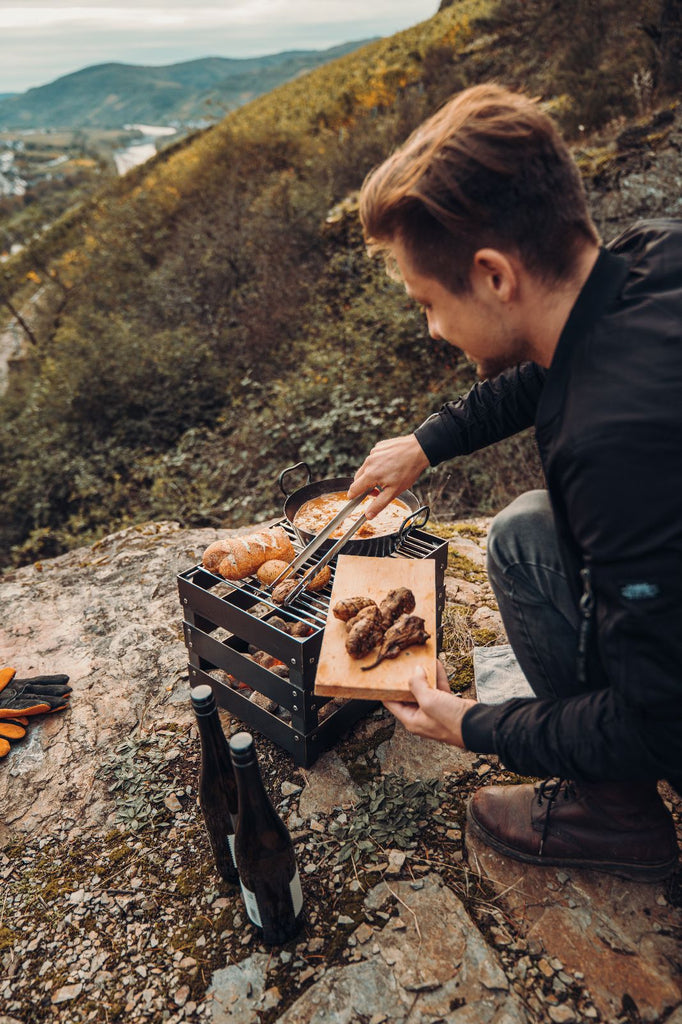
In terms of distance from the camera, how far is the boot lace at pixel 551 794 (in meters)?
2.09

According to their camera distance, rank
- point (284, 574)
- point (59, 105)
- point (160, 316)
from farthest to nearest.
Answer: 1. point (59, 105)
2. point (160, 316)
3. point (284, 574)

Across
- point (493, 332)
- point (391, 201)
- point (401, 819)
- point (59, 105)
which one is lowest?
point (401, 819)

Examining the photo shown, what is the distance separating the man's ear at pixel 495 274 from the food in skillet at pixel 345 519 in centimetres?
124

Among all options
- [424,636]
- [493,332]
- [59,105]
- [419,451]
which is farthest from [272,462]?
[59,105]

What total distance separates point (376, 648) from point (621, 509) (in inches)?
41.1

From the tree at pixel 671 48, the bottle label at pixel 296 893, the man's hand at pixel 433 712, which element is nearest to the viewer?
the man's hand at pixel 433 712

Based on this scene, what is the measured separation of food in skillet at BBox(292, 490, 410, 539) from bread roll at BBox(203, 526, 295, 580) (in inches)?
5.3

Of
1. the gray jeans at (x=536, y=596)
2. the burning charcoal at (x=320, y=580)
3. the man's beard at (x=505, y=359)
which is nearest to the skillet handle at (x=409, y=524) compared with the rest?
the burning charcoal at (x=320, y=580)

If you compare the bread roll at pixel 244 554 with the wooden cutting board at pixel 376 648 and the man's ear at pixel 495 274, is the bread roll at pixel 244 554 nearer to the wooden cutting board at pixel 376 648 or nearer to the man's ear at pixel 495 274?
the wooden cutting board at pixel 376 648

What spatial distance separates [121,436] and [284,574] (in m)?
6.02

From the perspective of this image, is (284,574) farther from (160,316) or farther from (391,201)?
(160,316)

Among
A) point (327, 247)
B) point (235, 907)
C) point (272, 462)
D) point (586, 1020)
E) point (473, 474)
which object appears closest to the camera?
point (586, 1020)

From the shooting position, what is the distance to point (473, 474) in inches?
220

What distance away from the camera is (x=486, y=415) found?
8.43 feet
